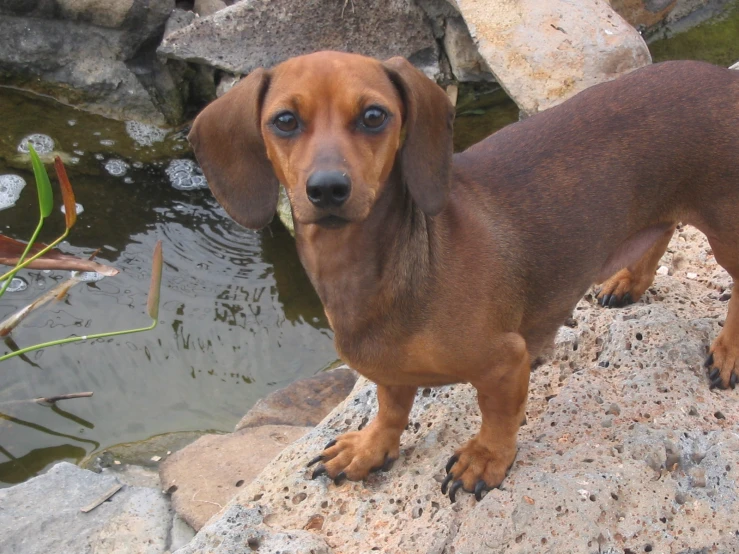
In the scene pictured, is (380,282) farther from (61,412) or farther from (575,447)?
(61,412)

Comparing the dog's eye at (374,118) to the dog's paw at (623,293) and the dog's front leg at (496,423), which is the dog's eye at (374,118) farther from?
the dog's paw at (623,293)

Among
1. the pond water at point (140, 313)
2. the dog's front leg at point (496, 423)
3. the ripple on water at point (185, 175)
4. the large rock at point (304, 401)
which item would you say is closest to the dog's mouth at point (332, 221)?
the dog's front leg at point (496, 423)

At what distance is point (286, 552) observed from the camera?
2.80 meters

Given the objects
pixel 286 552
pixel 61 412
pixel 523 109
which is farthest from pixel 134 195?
pixel 286 552

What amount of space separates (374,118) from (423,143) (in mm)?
255

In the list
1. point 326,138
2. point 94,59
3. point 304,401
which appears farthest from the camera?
point 94,59

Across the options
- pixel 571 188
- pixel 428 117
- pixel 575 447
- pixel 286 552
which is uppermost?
pixel 428 117

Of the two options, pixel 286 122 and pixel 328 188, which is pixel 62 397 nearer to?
pixel 286 122

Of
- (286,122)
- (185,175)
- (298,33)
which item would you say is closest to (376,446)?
(286,122)

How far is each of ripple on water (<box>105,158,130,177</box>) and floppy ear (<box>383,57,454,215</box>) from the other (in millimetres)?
4417

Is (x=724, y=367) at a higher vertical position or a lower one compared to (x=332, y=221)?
lower

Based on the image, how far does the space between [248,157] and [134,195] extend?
3.99m

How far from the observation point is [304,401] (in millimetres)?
4914

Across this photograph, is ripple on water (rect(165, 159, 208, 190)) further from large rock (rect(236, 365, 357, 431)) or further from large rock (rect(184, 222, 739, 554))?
large rock (rect(184, 222, 739, 554))
